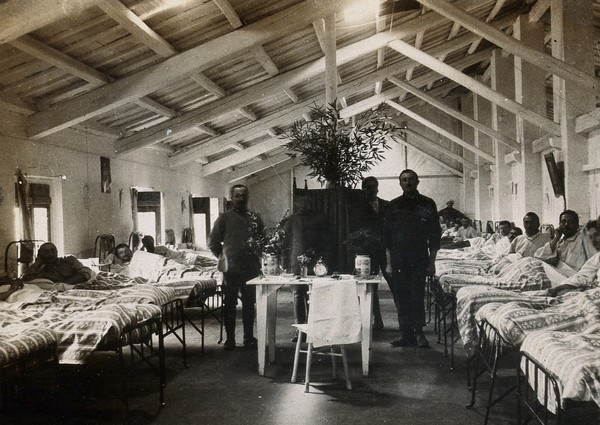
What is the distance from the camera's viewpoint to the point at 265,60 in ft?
30.9

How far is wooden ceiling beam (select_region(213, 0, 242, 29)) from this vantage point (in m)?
6.44

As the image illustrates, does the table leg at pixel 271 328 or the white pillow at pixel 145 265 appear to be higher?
the white pillow at pixel 145 265

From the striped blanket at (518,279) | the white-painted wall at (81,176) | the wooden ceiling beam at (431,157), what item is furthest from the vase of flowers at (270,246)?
the wooden ceiling beam at (431,157)

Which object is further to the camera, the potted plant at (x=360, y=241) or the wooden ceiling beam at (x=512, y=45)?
the wooden ceiling beam at (x=512, y=45)

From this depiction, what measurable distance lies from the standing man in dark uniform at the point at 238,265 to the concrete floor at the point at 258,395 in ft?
1.20

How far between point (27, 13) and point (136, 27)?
4.58 feet

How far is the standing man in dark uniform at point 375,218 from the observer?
6.70 meters

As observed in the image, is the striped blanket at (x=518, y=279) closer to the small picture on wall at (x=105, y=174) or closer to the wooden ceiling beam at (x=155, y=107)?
the wooden ceiling beam at (x=155, y=107)

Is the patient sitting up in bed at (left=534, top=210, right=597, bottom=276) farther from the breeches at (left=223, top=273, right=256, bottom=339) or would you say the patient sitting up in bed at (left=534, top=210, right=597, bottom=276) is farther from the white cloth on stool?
the breeches at (left=223, top=273, right=256, bottom=339)

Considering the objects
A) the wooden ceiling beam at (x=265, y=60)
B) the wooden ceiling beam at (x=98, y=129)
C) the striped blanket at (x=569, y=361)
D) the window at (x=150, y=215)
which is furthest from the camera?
the window at (x=150, y=215)

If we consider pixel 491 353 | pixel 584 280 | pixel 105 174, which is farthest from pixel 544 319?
pixel 105 174

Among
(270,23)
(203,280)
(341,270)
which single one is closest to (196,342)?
(203,280)

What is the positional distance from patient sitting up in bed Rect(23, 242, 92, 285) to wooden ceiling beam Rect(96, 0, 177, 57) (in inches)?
102

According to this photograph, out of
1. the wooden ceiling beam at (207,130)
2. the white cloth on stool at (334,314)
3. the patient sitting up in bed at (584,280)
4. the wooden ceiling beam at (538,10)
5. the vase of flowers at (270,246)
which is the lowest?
the white cloth on stool at (334,314)
